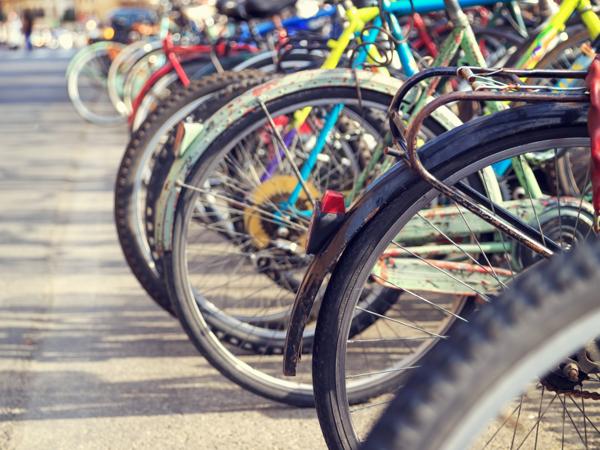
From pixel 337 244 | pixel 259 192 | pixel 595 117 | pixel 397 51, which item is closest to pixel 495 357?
pixel 595 117

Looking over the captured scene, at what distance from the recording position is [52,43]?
47.5 meters

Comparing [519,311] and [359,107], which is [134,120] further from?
[519,311]

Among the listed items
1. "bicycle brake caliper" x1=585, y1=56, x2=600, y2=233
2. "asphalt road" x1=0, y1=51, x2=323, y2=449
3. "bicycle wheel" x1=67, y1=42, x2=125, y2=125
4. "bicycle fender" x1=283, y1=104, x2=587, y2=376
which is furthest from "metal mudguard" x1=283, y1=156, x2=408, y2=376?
"bicycle wheel" x1=67, y1=42, x2=125, y2=125

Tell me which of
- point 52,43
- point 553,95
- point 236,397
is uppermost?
point 553,95

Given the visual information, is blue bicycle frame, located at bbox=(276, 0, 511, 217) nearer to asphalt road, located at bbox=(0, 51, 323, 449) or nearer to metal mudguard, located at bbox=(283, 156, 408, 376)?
asphalt road, located at bbox=(0, 51, 323, 449)

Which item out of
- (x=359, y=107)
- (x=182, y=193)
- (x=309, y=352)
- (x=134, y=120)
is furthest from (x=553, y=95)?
(x=134, y=120)

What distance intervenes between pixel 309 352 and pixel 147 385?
0.58 m

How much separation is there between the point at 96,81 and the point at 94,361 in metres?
9.67

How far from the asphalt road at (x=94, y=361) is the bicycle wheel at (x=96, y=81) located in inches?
170

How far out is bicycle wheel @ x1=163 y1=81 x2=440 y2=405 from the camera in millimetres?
2779

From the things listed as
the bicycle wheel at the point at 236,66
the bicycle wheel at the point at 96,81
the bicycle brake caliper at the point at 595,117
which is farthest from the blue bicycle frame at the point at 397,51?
the bicycle wheel at the point at 96,81

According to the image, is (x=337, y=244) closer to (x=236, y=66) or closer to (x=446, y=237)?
(x=446, y=237)

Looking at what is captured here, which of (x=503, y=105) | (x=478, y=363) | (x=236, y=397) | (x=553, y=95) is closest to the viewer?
(x=478, y=363)

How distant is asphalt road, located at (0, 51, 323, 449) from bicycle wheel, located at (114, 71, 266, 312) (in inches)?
12.6
